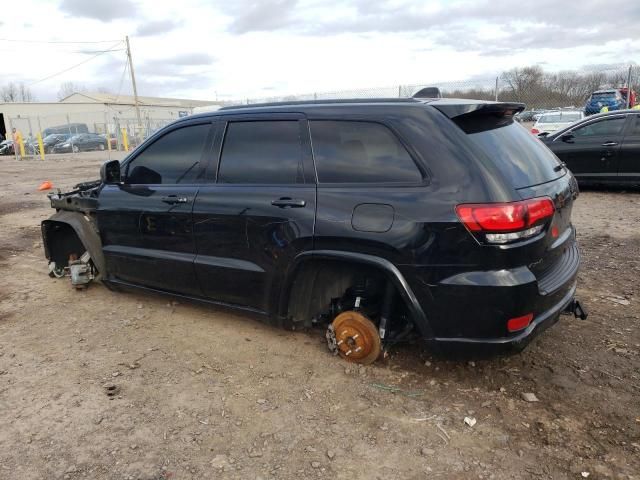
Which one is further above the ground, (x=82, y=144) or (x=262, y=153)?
(x=82, y=144)

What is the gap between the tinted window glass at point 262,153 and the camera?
131 inches

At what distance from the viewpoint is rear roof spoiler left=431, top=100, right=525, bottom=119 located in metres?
2.91

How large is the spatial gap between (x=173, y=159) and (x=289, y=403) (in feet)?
7.11

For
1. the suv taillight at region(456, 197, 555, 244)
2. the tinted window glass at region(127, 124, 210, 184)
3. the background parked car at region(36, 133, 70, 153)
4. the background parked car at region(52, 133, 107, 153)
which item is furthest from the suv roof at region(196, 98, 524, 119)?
the background parked car at region(36, 133, 70, 153)

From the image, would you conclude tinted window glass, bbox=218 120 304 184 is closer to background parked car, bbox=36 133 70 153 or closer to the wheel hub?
the wheel hub

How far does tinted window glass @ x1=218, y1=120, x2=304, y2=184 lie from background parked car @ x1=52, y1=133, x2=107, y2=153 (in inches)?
1317

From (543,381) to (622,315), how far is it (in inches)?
55.1

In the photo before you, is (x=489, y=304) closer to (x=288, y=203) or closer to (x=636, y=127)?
(x=288, y=203)

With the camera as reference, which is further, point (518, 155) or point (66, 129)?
point (66, 129)

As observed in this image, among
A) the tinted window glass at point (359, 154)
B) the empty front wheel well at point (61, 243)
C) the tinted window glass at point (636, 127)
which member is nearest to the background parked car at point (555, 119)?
the tinted window glass at point (636, 127)

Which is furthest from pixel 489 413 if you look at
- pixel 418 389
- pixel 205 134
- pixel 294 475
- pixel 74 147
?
pixel 74 147

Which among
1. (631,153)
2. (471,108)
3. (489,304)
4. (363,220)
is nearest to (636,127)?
(631,153)

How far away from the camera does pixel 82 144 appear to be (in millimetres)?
33469

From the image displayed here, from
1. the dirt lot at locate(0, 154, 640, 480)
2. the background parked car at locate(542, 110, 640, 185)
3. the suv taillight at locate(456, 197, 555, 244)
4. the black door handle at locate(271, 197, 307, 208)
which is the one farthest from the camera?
the background parked car at locate(542, 110, 640, 185)
